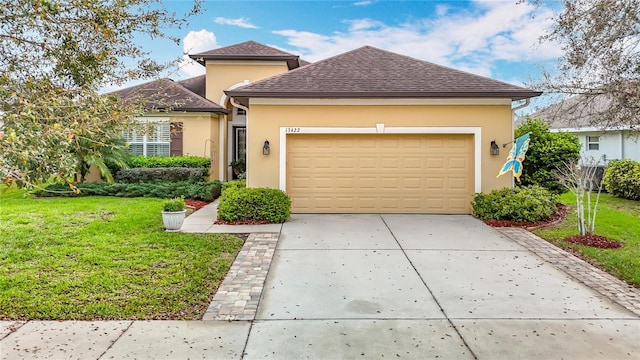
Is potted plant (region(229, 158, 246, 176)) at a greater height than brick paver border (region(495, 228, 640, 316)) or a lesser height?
greater

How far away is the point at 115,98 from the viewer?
5789 mm

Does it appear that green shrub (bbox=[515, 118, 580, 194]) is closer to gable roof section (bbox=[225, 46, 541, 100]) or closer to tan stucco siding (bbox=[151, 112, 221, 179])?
gable roof section (bbox=[225, 46, 541, 100])

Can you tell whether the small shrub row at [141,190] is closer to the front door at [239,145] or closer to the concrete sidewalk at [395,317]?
the front door at [239,145]

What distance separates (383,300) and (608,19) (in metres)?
4.95

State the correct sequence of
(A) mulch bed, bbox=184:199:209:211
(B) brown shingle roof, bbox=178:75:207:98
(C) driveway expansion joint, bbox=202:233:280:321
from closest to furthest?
(C) driveway expansion joint, bbox=202:233:280:321
(A) mulch bed, bbox=184:199:209:211
(B) brown shingle roof, bbox=178:75:207:98

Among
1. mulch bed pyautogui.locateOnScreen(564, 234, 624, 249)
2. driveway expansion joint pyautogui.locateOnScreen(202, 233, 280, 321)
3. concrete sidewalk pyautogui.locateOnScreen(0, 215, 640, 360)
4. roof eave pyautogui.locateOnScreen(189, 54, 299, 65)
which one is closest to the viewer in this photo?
concrete sidewalk pyautogui.locateOnScreen(0, 215, 640, 360)

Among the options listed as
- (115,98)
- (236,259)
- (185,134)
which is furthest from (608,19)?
(185,134)

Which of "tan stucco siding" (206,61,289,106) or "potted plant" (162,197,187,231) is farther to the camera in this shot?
"tan stucco siding" (206,61,289,106)

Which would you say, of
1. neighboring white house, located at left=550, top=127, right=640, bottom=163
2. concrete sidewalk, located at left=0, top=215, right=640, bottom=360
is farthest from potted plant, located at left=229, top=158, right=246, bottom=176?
neighboring white house, located at left=550, top=127, right=640, bottom=163

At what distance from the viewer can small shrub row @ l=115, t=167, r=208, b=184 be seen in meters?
15.1

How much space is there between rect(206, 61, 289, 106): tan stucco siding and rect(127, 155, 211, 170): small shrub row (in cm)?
373

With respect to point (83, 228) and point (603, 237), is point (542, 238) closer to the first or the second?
point (603, 237)

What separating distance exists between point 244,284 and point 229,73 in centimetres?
1442

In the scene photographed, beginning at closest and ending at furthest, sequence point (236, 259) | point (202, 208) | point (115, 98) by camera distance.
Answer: point (115, 98) < point (236, 259) < point (202, 208)
